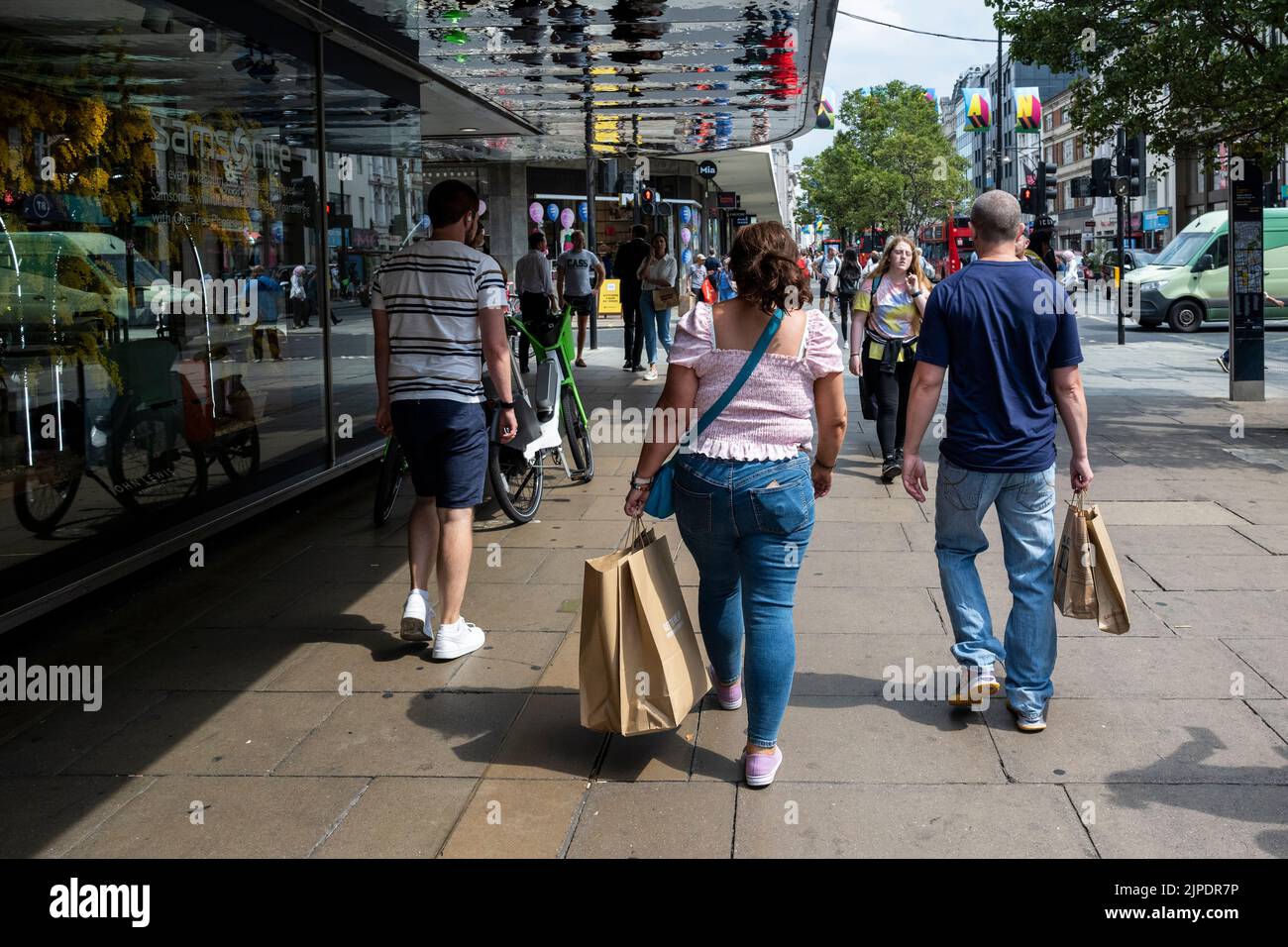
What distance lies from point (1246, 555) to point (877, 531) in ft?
6.24

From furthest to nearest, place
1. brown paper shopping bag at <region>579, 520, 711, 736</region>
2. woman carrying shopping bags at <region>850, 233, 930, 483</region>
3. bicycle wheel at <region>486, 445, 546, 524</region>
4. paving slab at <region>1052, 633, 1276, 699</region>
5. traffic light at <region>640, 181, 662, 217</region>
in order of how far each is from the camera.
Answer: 1. traffic light at <region>640, 181, 662, 217</region>
2. woman carrying shopping bags at <region>850, 233, 930, 483</region>
3. bicycle wheel at <region>486, 445, 546, 524</region>
4. paving slab at <region>1052, 633, 1276, 699</region>
5. brown paper shopping bag at <region>579, 520, 711, 736</region>

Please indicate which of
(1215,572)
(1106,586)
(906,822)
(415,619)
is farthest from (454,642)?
(1215,572)

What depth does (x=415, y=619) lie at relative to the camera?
5348 mm

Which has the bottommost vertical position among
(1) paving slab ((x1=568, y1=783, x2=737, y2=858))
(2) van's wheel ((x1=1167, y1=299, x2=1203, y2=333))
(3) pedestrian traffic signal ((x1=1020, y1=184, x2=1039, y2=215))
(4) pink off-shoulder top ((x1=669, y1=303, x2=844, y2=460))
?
(1) paving slab ((x1=568, y1=783, x2=737, y2=858))

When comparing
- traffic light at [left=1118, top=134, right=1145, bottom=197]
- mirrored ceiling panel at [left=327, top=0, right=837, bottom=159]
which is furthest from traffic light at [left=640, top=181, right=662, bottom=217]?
traffic light at [left=1118, top=134, right=1145, bottom=197]

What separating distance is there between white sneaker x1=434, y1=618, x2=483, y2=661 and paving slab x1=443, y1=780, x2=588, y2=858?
4.16 ft

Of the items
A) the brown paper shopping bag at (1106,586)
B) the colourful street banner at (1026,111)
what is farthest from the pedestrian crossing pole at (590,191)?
the colourful street banner at (1026,111)

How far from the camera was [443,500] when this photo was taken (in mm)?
5258

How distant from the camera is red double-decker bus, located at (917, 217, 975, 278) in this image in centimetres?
4658

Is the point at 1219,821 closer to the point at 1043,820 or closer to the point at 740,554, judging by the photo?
the point at 1043,820

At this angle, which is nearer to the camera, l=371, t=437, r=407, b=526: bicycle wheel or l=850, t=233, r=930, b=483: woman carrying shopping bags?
l=371, t=437, r=407, b=526: bicycle wheel

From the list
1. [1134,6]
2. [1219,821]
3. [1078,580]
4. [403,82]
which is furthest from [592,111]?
[1219,821]

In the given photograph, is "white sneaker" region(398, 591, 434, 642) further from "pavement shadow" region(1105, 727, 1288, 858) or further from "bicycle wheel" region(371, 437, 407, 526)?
"pavement shadow" region(1105, 727, 1288, 858)

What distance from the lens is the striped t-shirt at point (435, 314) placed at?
5188 millimetres
